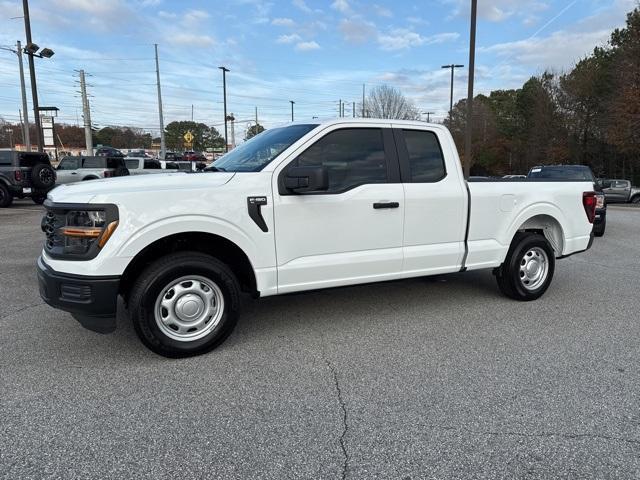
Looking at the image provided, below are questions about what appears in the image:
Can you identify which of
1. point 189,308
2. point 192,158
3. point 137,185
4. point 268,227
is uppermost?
point 192,158

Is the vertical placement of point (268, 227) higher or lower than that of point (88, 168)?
lower

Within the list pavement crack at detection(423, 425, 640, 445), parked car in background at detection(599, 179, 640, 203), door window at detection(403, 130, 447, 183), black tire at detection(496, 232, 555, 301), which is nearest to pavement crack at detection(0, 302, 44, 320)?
door window at detection(403, 130, 447, 183)

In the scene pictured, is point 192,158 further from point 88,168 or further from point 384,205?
point 384,205

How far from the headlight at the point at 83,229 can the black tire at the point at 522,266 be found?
4.12 m

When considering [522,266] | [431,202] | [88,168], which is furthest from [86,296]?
[88,168]

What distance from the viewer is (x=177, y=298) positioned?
373cm

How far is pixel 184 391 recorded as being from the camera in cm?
330

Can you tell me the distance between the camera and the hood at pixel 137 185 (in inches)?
137

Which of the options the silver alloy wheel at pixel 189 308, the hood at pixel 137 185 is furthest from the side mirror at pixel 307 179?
the silver alloy wheel at pixel 189 308

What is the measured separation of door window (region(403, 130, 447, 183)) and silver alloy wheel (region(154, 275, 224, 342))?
216 cm

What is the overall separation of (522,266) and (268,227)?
316 centimetres

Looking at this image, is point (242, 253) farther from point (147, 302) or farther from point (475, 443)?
point (475, 443)

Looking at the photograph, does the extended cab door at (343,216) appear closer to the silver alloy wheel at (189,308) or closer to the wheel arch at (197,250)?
the wheel arch at (197,250)

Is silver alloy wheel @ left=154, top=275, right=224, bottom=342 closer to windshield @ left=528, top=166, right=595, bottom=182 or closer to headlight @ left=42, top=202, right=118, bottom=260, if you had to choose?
headlight @ left=42, top=202, right=118, bottom=260
